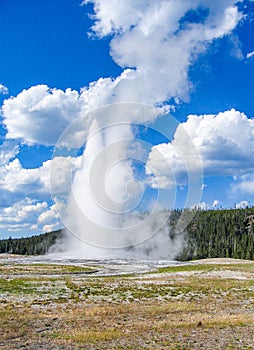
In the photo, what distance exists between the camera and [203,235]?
191 metres

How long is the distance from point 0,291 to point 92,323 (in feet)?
56.8

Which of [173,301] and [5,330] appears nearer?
[5,330]

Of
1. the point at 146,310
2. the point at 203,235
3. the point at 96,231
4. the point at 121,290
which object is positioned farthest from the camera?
the point at 203,235

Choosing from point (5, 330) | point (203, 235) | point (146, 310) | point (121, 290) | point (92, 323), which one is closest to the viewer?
point (5, 330)

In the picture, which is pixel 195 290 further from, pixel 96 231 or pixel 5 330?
pixel 96 231

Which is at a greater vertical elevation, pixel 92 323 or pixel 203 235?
pixel 203 235

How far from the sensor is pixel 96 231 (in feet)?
459

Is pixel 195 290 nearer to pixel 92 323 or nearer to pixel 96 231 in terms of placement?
pixel 92 323

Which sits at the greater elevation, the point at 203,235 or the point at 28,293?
the point at 203,235

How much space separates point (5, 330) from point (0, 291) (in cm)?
1727

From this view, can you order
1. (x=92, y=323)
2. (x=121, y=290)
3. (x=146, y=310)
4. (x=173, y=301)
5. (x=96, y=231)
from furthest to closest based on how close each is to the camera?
(x=96, y=231) → (x=121, y=290) → (x=173, y=301) → (x=146, y=310) → (x=92, y=323)

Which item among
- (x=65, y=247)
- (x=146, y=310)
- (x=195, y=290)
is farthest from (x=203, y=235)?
(x=146, y=310)

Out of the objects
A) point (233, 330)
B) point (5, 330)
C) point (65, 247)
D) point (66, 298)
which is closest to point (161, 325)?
point (233, 330)

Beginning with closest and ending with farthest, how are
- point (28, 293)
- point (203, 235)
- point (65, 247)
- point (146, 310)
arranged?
point (146, 310) → point (28, 293) → point (65, 247) → point (203, 235)
